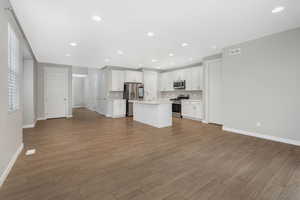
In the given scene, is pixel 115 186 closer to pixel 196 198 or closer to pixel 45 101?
pixel 196 198

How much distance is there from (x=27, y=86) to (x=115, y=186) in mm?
5336

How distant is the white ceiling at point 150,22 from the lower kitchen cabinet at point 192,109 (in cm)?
270

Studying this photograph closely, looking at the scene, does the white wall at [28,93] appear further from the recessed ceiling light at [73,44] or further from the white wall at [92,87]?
the white wall at [92,87]

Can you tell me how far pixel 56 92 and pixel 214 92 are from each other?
7487 mm

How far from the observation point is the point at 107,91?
7492 millimetres

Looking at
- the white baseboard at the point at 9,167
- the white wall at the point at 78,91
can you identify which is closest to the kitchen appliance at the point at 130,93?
the white baseboard at the point at 9,167

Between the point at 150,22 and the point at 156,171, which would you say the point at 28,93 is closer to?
the point at 150,22

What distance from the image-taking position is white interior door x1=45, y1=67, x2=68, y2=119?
6.73 m

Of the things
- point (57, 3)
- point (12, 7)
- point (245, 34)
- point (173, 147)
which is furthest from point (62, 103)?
point (245, 34)

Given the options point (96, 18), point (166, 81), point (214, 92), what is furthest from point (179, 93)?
point (96, 18)

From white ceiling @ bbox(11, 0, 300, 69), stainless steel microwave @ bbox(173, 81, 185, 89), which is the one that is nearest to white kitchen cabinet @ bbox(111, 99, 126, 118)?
stainless steel microwave @ bbox(173, 81, 185, 89)

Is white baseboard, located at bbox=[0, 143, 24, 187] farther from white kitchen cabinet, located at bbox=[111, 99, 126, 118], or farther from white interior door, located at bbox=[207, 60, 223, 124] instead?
white interior door, located at bbox=[207, 60, 223, 124]

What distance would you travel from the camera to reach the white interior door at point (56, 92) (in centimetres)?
673

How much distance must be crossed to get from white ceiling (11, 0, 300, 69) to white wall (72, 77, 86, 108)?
7.90 meters
